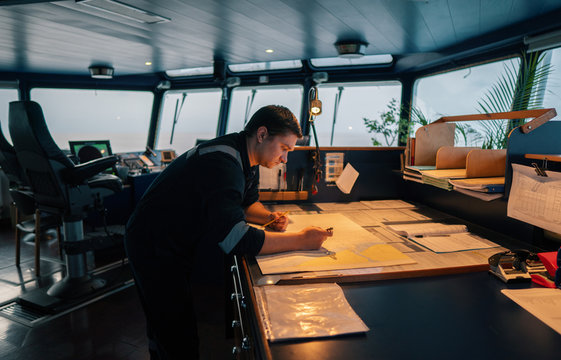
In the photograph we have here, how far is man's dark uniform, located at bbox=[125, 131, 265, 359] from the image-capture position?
3.73ft

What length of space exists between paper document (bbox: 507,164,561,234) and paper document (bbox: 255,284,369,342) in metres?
0.85

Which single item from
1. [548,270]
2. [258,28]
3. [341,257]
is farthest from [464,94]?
[341,257]

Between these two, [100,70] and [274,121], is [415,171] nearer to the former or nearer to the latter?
[274,121]

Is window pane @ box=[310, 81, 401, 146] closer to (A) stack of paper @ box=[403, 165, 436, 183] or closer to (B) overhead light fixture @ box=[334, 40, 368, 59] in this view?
(B) overhead light fixture @ box=[334, 40, 368, 59]

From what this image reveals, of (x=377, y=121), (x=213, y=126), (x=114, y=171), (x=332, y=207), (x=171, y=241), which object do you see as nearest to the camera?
(x=171, y=241)

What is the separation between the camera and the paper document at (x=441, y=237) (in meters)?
1.36

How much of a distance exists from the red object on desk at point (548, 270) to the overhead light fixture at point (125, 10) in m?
2.87

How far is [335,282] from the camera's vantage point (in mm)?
1077

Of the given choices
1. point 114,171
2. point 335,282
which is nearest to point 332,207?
point 335,282

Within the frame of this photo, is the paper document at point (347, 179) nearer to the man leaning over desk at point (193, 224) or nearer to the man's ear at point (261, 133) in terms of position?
the man leaning over desk at point (193, 224)

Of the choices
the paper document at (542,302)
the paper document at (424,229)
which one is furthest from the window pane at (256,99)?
the paper document at (542,302)

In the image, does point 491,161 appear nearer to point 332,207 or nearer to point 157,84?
point 332,207

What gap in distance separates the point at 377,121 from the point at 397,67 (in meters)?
0.85

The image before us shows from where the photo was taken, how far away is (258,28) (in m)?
3.20
